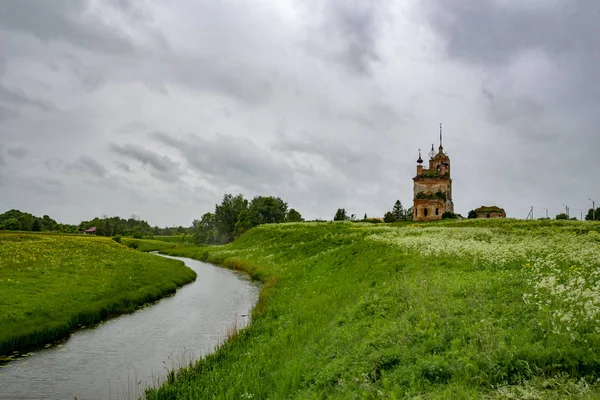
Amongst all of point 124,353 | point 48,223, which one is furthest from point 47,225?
point 124,353

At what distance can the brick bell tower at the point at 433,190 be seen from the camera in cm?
11012

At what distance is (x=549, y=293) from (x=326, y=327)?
9012 millimetres

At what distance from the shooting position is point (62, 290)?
29.4 m

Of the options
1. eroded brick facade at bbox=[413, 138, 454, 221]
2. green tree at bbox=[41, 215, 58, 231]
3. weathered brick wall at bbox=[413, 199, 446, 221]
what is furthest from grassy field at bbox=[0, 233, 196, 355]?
green tree at bbox=[41, 215, 58, 231]

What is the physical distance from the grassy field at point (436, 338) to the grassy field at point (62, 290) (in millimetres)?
11118

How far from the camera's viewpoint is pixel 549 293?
1317cm

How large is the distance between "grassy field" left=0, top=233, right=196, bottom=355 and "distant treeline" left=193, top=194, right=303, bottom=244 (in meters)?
85.7

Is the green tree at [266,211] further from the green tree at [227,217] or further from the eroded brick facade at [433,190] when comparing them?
the eroded brick facade at [433,190]

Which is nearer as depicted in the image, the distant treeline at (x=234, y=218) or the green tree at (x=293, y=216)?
the distant treeline at (x=234, y=218)

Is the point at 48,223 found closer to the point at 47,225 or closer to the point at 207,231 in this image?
the point at 47,225

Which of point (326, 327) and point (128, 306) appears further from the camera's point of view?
point (128, 306)

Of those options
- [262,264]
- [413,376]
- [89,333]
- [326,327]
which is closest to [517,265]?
A: [326,327]

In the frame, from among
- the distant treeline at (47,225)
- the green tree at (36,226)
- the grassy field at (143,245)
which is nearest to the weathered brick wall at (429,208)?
the grassy field at (143,245)

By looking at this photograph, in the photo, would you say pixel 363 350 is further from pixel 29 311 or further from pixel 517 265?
pixel 29 311
